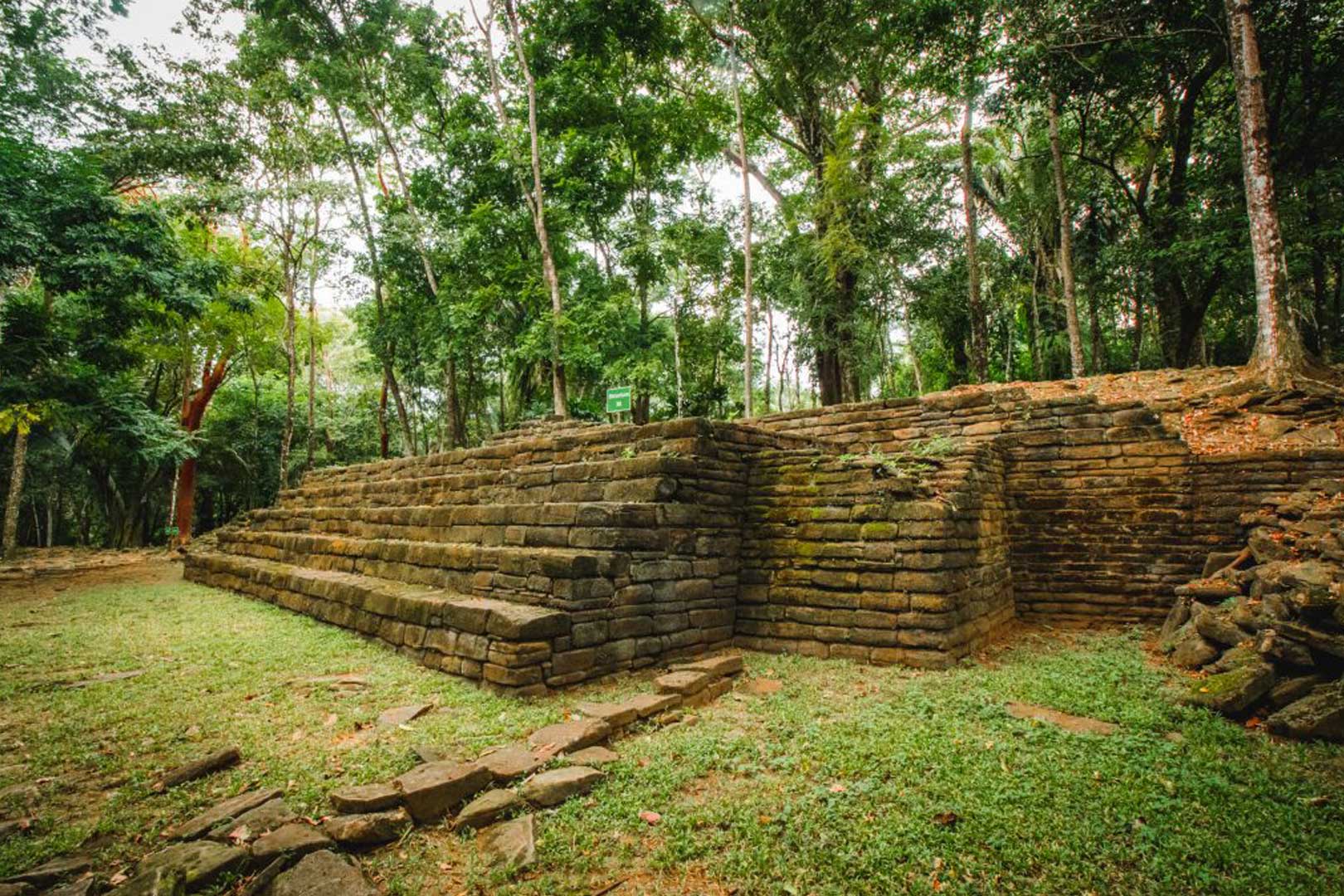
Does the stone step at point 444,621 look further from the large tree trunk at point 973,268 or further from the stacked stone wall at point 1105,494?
the large tree trunk at point 973,268

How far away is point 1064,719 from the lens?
325 centimetres

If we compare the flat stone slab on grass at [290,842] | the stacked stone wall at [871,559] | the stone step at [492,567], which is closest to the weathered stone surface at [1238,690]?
the stacked stone wall at [871,559]

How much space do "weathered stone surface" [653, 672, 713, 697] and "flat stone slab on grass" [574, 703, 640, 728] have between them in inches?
12.9

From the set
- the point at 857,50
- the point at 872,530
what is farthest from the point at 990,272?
the point at 872,530

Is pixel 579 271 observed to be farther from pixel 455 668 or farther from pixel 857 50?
pixel 455 668

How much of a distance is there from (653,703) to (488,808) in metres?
1.28

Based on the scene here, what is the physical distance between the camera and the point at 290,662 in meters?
4.55

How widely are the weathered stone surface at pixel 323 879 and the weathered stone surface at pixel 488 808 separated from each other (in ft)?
1.37

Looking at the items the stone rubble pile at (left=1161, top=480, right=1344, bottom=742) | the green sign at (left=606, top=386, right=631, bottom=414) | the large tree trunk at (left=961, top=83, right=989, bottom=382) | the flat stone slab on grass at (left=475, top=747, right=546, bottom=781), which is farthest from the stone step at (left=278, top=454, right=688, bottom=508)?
the large tree trunk at (left=961, top=83, right=989, bottom=382)

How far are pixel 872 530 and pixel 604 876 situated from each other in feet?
10.4

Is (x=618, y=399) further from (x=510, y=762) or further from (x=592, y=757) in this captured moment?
(x=510, y=762)

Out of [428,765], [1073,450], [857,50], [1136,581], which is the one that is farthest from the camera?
[857,50]

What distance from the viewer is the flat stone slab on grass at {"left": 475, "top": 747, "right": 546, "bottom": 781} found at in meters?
2.56

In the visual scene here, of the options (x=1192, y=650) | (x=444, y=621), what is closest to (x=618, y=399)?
(x=444, y=621)
